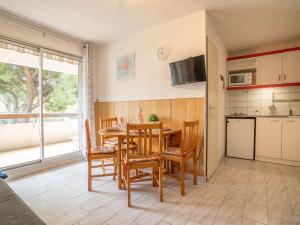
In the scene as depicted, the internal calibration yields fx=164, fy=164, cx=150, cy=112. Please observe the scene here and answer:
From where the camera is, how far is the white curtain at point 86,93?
374 cm

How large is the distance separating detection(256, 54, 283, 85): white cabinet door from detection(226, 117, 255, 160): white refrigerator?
3.01 feet

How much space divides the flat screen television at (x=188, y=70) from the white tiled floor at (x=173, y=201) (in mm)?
1608

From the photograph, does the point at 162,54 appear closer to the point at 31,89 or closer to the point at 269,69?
the point at 269,69

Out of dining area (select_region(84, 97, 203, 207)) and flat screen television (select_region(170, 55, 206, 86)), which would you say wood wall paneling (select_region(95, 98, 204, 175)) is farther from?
flat screen television (select_region(170, 55, 206, 86))

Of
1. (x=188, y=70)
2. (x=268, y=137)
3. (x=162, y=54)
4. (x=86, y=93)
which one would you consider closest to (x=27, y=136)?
(x=86, y=93)

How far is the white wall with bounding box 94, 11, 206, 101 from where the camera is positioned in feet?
8.70

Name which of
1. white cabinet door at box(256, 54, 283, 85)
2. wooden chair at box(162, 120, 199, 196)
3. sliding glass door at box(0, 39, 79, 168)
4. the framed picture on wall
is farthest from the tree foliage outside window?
white cabinet door at box(256, 54, 283, 85)

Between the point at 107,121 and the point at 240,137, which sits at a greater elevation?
the point at 107,121

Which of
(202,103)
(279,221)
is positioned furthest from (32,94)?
(279,221)

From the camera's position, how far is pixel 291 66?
3344mm

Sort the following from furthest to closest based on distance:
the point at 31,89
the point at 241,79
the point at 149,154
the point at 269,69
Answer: the point at 241,79 → the point at 269,69 → the point at 31,89 → the point at 149,154

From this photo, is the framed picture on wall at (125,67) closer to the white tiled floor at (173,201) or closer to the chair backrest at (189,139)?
the chair backrest at (189,139)

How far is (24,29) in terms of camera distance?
9.41 feet

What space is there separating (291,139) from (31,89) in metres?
5.24
